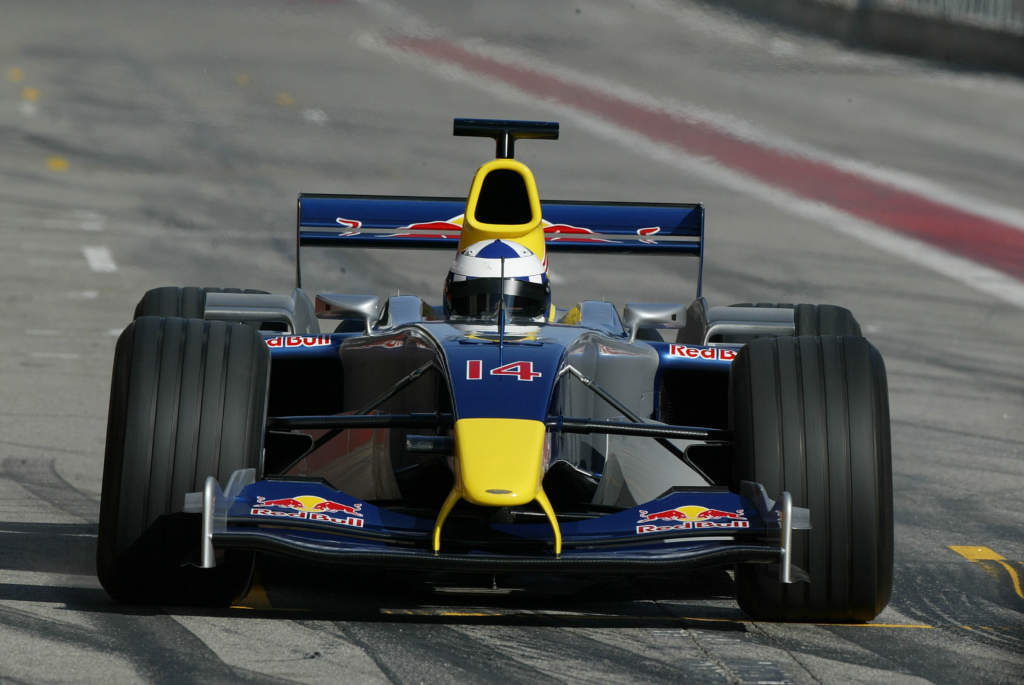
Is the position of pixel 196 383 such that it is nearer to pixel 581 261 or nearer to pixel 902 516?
pixel 902 516

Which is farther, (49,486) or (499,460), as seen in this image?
(49,486)

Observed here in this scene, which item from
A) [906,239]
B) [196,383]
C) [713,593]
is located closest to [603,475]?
[713,593]

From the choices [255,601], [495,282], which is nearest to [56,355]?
[495,282]

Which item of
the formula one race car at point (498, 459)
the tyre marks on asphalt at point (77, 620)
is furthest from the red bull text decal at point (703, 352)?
the tyre marks on asphalt at point (77, 620)

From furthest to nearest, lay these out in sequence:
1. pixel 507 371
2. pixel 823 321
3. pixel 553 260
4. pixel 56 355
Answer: pixel 553 260, pixel 56 355, pixel 823 321, pixel 507 371

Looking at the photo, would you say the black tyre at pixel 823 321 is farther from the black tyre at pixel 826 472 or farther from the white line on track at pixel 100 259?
the white line on track at pixel 100 259

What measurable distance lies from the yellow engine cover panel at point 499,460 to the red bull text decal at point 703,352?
1.69 meters

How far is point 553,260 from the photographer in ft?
57.4

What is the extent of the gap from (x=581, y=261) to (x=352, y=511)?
11213 mm

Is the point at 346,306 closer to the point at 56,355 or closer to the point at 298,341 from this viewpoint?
the point at 298,341

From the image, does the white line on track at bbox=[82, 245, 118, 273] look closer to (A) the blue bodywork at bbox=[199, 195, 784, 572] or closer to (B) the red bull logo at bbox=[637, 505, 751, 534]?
(A) the blue bodywork at bbox=[199, 195, 784, 572]

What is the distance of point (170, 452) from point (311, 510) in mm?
587

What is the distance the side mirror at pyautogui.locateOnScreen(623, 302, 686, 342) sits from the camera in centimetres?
935

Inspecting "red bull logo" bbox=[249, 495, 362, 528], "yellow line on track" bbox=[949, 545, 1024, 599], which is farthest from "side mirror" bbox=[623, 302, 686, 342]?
"red bull logo" bbox=[249, 495, 362, 528]
